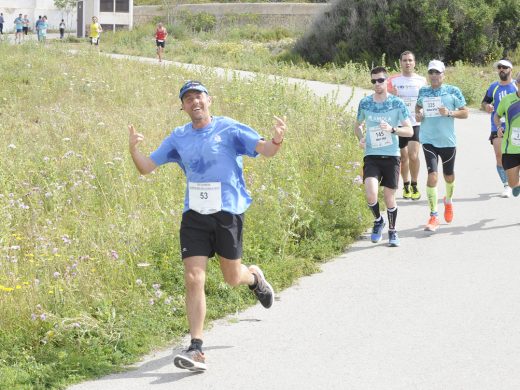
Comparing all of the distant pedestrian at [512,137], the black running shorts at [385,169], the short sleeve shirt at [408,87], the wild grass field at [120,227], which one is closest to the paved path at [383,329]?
the wild grass field at [120,227]

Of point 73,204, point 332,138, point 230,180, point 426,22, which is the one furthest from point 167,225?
point 426,22

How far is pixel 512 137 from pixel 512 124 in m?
0.14

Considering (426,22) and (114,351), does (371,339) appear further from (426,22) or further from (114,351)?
(426,22)

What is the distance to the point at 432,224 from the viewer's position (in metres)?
10.1

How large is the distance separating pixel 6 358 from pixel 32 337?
29cm

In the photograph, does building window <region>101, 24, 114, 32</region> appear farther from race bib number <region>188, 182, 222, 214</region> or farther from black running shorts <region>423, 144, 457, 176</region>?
race bib number <region>188, 182, 222, 214</region>

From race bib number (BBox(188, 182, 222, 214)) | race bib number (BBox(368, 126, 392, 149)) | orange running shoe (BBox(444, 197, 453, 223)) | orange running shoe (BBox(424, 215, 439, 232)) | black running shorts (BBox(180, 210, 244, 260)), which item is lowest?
orange running shoe (BBox(424, 215, 439, 232))

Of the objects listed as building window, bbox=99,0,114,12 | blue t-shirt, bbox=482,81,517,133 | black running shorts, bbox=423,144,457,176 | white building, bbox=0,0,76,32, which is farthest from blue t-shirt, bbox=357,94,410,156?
white building, bbox=0,0,76,32

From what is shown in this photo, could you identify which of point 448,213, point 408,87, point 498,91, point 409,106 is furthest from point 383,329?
point 498,91

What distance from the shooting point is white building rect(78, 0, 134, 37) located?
56.3 m

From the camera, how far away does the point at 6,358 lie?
596 centimetres

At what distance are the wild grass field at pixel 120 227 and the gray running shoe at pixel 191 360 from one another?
17.8 inches

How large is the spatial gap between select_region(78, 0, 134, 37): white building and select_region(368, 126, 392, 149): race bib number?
4826cm

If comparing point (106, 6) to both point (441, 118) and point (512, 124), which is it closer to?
point (441, 118)
